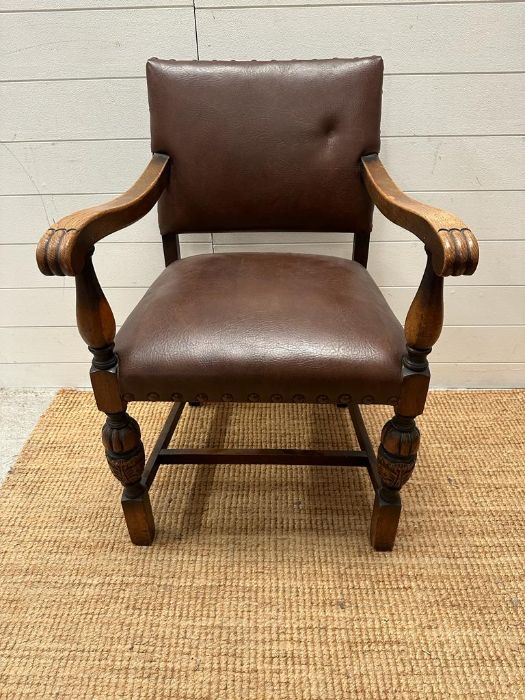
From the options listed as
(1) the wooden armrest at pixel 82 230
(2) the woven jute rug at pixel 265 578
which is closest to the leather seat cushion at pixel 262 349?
(1) the wooden armrest at pixel 82 230

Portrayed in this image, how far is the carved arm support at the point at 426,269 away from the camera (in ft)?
2.25

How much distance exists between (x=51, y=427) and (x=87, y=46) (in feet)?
3.24

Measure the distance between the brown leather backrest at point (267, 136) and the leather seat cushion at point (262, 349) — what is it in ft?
0.93

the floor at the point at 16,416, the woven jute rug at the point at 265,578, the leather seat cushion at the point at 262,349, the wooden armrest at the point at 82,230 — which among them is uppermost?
the wooden armrest at the point at 82,230

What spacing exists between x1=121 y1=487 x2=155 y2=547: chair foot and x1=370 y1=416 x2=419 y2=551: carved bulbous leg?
472 mm

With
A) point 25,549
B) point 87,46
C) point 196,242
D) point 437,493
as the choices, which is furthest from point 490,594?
point 87,46

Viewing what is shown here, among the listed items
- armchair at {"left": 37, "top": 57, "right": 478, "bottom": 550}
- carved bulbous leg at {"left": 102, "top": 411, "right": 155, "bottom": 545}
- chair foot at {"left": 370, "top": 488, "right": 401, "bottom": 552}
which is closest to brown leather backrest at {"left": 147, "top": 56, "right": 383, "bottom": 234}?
armchair at {"left": 37, "top": 57, "right": 478, "bottom": 550}

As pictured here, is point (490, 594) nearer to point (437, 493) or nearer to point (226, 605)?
point (437, 493)

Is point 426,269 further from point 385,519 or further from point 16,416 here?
point 16,416

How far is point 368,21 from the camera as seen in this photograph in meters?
1.13

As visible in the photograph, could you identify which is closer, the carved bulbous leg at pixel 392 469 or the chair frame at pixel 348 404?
the chair frame at pixel 348 404

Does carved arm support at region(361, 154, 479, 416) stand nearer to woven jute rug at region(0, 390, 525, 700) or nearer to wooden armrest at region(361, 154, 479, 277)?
wooden armrest at region(361, 154, 479, 277)

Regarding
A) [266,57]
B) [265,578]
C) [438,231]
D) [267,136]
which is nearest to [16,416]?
[265,578]

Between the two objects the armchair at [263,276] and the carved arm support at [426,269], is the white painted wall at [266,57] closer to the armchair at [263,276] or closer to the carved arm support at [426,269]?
the armchair at [263,276]
